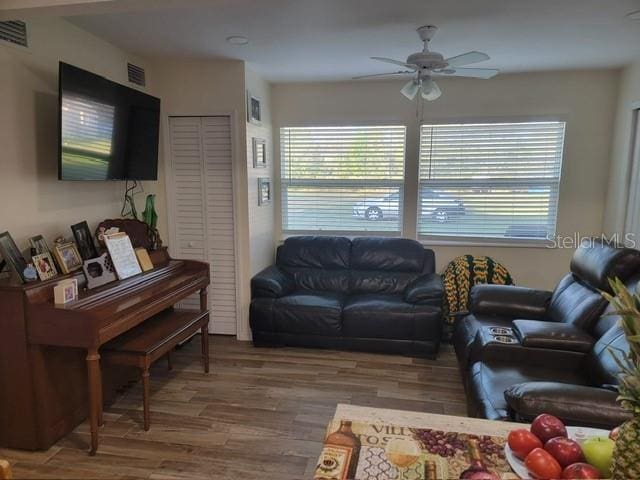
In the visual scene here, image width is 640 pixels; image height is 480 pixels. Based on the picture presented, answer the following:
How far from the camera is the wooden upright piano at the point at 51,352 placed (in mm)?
2234

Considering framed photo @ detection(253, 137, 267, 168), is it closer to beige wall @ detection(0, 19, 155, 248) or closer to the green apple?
beige wall @ detection(0, 19, 155, 248)

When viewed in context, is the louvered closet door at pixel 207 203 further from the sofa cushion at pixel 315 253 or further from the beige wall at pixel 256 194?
the sofa cushion at pixel 315 253

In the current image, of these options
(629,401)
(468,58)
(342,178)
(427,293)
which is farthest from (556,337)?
(342,178)

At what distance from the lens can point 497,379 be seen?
2.27 meters

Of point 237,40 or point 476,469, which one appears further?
point 237,40

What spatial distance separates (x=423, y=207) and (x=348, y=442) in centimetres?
348

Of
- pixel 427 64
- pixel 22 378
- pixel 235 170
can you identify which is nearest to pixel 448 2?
pixel 427 64

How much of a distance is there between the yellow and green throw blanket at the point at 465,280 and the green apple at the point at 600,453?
291 centimetres

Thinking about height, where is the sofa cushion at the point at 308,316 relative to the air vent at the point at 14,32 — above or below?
below

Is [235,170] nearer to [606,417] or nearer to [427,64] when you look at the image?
[427,64]

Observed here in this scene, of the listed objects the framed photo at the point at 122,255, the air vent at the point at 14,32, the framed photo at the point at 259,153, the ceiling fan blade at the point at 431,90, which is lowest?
the framed photo at the point at 122,255

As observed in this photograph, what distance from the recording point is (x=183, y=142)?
3867 mm

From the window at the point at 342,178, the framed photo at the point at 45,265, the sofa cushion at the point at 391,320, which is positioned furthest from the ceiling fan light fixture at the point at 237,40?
the sofa cushion at the point at 391,320

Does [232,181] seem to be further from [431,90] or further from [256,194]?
[431,90]
